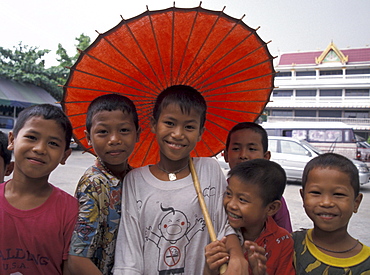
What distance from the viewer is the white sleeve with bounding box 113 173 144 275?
1.34 m

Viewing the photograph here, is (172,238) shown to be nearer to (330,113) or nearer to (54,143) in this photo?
(54,143)

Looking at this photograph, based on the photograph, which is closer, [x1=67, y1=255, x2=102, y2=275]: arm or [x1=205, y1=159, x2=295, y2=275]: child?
[x1=67, y1=255, x2=102, y2=275]: arm

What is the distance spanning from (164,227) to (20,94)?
17.5 meters

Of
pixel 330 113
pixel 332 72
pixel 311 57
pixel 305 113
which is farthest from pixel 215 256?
pixel 311 57

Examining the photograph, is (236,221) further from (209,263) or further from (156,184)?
(156,184)

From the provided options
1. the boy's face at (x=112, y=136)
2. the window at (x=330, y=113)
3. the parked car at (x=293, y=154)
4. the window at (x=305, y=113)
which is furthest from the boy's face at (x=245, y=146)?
the window at (x=330, y=113)

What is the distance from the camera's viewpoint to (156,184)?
150cm

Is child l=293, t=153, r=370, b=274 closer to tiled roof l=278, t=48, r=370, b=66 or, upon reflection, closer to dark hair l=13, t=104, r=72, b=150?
dark hair l=13, t=104, r=72, b=150

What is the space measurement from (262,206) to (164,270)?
57cm

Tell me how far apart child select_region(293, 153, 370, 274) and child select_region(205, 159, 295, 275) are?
0.10 metres

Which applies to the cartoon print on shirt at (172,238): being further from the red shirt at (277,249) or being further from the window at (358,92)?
the window at (358,92)

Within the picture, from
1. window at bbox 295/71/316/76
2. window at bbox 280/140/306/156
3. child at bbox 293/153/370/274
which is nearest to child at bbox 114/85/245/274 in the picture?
child at bbox 293/153/370/274

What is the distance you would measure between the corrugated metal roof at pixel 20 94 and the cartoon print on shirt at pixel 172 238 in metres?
16.0

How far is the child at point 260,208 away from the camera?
1.46 meters
